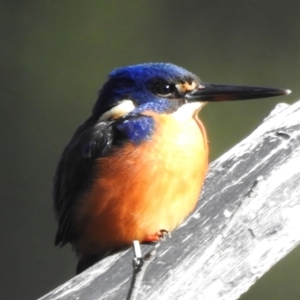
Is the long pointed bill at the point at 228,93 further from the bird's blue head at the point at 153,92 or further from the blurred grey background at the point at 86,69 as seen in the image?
the blurred grey background at the point at 86,69

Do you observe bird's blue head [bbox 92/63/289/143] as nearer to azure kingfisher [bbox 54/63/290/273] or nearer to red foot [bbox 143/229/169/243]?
azure kingfisher [bbox 54/63/290/273]

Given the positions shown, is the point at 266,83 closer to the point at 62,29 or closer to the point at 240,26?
the point at 240,26

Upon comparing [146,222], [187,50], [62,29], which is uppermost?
[62,29]

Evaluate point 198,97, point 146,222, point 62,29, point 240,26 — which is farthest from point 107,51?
point 146,222

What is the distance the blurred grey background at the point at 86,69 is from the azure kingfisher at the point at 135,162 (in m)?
1.49

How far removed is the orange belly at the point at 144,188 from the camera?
2.16 metres

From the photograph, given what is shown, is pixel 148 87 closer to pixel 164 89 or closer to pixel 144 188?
pixel 164 89

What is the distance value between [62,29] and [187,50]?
1.89 feet

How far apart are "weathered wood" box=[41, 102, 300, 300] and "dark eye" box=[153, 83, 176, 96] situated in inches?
15.1

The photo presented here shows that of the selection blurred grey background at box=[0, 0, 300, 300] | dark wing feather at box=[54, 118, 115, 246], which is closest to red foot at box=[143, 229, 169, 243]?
dark wing feather at box=[54, 118, 115, 246]

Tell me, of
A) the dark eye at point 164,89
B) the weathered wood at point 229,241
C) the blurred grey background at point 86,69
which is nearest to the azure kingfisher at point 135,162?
the dark eye at point 164,89

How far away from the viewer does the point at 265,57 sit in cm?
398

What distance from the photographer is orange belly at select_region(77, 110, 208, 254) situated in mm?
2164

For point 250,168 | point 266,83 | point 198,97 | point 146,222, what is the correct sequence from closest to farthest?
point 250,168 → point 146,222 → point 198,97 → point 266,83
